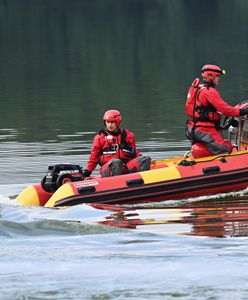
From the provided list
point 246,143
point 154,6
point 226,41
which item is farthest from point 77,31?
point 246,143

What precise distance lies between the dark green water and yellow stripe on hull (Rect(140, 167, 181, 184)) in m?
7.62

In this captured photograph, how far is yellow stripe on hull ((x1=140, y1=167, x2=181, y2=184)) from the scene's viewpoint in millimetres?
16125

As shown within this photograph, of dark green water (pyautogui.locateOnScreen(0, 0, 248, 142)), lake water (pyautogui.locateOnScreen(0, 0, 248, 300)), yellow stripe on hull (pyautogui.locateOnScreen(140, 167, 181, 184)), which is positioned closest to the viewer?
lake water (pyautogui.locateOnScreen(0, 0, 248, 300))

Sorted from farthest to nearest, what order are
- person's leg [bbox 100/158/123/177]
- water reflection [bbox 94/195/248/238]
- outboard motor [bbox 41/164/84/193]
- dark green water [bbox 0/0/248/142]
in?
dark green water [bbox 0/0/248/142], outboard motor [bbox 41/164/84/193], person's leg [bbox 100/158/123/177], water reflection [bbox 94/195/248/238]

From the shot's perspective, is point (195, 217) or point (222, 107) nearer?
point (195, 217)

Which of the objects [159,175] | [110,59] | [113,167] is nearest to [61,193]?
[113,167]

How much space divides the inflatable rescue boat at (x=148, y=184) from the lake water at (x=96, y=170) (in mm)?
171

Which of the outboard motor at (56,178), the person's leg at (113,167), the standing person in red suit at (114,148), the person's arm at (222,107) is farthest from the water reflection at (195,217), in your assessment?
the person's arm at (222,107)

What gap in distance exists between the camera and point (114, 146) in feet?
54.1

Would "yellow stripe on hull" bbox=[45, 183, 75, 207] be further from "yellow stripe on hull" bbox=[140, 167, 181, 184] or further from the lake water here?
"yellow stripe on hull" bbox=[140, 167, 181, 184]

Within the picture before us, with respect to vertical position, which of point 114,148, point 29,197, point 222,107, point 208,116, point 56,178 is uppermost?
point 222,107

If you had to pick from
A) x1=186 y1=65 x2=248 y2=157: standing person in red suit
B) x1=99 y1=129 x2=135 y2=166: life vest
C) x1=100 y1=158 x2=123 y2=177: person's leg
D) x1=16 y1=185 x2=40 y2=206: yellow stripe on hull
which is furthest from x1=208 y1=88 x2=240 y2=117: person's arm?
x1=16 y1=185 x2=40 y2=206: yellow stripe on hull

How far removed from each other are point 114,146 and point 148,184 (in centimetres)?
81

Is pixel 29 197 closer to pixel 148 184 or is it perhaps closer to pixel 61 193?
pixel 61 193
